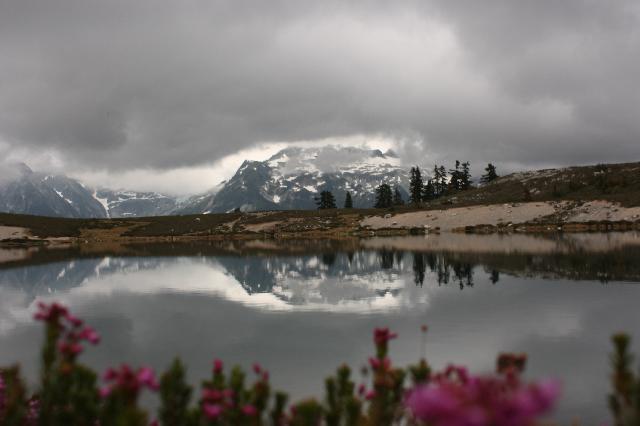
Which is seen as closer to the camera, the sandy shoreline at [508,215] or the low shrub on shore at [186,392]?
the low shrub on shore at [186,392]

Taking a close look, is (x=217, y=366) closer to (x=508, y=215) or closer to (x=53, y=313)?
(x=53, y=313)

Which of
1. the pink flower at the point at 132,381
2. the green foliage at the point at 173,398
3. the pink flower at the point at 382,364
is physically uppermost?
the pink flower at the point at 132,381

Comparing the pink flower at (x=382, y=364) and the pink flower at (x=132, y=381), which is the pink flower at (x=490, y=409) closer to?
the pink flower at (x=132, y=381)

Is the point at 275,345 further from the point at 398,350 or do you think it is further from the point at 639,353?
the point at 639,353

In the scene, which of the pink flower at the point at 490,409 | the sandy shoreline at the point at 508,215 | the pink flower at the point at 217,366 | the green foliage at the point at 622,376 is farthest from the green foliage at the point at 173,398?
the sandy shoreline at the point at 508,215

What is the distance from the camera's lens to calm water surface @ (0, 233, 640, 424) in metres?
16.0

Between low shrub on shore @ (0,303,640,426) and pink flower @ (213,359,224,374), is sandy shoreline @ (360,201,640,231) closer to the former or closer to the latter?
low shrub on shore @ (0,303,640,426)

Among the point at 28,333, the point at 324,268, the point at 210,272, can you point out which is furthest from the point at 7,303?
the point at 324,268

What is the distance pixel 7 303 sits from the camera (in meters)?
32.9

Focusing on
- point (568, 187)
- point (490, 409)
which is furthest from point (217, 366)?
point (568, 187)

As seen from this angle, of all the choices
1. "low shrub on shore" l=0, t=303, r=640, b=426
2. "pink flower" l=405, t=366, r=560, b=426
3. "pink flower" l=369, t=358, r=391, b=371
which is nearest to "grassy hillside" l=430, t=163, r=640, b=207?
"low shrub on shore" l=0, t=303, r=640, b=426

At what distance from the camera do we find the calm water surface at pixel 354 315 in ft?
52.5

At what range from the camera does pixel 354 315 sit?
79.7 feet

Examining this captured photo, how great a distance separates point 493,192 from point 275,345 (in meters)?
175
